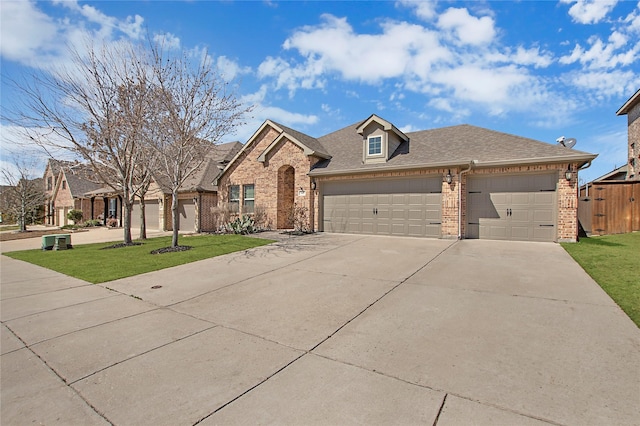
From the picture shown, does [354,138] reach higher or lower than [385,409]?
higher

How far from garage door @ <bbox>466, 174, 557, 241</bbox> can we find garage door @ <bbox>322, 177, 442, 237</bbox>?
1.50 meters

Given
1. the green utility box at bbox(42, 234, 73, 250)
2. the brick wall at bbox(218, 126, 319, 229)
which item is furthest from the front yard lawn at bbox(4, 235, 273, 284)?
the brick wall at bbox(218, 126, 319, 229)

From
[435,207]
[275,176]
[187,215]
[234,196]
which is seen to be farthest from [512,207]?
[187,215]

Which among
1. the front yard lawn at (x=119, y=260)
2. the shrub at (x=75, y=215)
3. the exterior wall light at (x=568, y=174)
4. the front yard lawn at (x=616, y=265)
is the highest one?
the exterior wall light at (x=568, y=174)

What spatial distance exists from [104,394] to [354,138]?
15.4m

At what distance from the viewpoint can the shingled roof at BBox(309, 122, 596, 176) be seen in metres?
10.4

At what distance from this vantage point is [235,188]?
1745 cm

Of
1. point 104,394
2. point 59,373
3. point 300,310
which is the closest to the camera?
point 104,394

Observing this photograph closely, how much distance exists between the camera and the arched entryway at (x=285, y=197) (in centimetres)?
1561

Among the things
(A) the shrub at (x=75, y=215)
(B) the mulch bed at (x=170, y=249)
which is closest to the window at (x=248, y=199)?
(B) the mulch bed at (x=170, y=249)

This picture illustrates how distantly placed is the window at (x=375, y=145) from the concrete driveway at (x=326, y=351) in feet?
27.3

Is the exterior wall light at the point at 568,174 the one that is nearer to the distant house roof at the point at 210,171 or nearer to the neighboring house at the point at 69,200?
the distant house roof at the point at 210,171

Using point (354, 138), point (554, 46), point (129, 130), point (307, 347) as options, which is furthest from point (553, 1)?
point (129, 130)

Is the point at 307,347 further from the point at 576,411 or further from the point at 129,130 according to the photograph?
the point at 129,130
